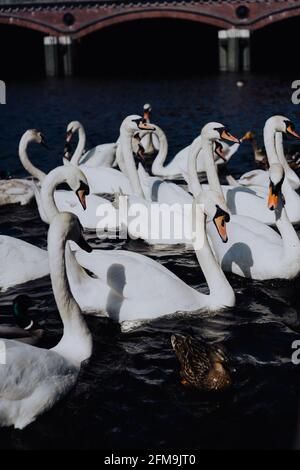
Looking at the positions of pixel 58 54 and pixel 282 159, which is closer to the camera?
pixel 282 159

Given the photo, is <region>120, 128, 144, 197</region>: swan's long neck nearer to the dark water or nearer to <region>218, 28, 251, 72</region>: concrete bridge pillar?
the dark water

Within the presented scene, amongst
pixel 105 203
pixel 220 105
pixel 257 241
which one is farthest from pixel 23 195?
pixel 220 105

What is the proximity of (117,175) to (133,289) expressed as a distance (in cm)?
619

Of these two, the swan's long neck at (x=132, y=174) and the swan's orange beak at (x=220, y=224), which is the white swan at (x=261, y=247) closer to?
the swan's orange beak at (x=220, y=224)

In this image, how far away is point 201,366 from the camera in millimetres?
6840

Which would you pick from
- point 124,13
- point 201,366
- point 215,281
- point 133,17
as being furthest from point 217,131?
point 124,13

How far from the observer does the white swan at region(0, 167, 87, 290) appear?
9.30 meters

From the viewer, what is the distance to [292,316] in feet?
28.6

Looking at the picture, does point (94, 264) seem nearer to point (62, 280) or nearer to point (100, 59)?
point (62, 280)

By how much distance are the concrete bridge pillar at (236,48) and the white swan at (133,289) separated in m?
36.8

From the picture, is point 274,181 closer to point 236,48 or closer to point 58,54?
point 236,48

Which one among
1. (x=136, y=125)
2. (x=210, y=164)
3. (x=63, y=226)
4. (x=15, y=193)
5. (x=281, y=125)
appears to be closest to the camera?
(x=63, y=226)

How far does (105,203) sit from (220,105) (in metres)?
19.0

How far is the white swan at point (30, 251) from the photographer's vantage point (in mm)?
9305
